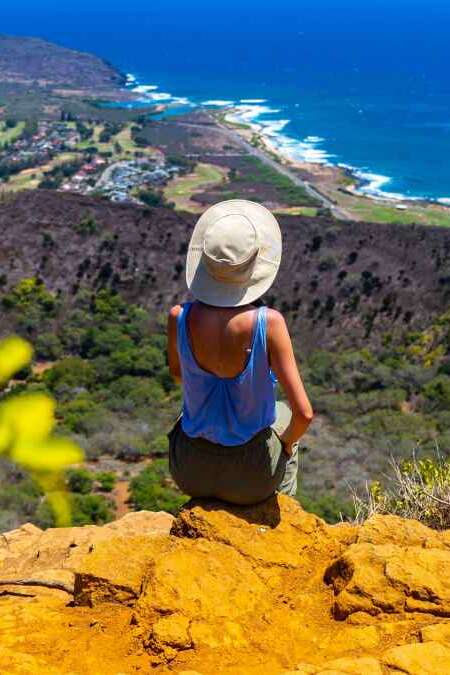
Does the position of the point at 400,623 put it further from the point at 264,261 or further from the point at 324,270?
the point at 324,270

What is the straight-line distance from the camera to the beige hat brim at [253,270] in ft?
10.1

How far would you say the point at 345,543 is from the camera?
342cm

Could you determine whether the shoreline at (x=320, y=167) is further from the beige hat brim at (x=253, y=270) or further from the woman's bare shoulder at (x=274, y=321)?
the woman's bare shoulder at (x=274, y=321)

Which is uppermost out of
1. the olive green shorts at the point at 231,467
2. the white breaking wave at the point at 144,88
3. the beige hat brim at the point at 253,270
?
the white breaking wave at the point at 144,88

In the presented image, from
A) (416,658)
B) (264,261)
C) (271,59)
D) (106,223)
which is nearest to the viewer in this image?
(416,658)

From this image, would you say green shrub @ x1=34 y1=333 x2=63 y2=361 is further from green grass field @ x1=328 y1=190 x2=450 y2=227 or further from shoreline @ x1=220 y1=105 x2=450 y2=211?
shoreline @ x1=220 y1=105 x2=450 y2=211

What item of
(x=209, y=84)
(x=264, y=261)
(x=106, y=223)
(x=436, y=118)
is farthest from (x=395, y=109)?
(x=264, y=261)

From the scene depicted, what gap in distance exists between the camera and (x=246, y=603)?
9.19ft

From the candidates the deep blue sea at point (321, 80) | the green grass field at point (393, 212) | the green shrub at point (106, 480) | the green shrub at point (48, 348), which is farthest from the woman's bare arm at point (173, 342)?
the deep blue sea at point (321, 80)

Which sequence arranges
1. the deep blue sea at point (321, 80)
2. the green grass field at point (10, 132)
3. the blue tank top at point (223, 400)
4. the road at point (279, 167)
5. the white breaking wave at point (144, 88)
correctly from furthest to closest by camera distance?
the white breaking wave at point (144, 88) < the green grass field at point (10, 132) < the deep blue sea at point (321, 80) < the road at point (279, 167) < the blue tank top at point (223, 400)

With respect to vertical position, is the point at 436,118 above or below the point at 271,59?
below

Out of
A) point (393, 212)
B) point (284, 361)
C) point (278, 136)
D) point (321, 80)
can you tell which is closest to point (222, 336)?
point (284, 361)

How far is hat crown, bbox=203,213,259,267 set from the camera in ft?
9.88

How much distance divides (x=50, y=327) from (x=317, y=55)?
132 m
